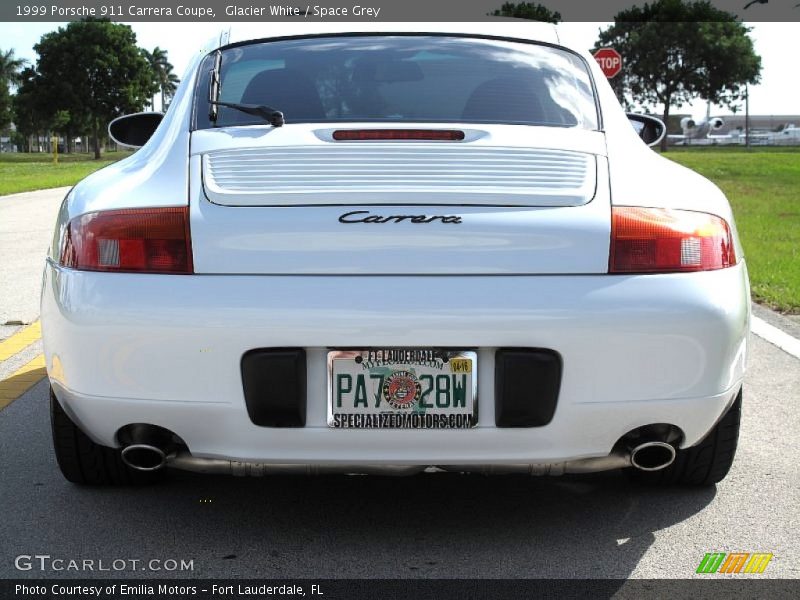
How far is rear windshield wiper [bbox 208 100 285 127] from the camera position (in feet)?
10.7

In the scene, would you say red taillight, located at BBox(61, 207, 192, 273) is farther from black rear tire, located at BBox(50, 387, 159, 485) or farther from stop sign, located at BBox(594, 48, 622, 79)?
stop sign, located at BBox(594, 48, 622, 79)

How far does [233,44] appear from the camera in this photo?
12.6ft

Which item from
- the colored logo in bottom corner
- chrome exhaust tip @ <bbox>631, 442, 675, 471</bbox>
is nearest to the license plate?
chrome exhaust tip @ <bbox>631, 442, 675, 471</bbox>

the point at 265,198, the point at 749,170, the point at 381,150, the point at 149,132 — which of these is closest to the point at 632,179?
the point at 381,150

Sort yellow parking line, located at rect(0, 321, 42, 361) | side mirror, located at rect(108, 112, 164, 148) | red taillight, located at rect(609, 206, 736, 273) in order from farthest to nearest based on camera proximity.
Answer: yellow parking line, located at rect(0, 321, 42, 361), side mirror, located at rect(108, 112, 164, 148), red taillight, located at rect(609, 206, 736, 273)

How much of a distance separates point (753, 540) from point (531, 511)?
0.68 metres

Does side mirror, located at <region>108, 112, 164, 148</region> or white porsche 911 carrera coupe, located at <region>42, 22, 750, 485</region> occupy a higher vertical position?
side mirror, located at <region>108, 112, 164, 148</region>

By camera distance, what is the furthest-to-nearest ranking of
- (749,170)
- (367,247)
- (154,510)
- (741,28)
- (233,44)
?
1. (741,28)
2. (749,170)
3. (233,44)
4. (154,510)
5. (367,247)

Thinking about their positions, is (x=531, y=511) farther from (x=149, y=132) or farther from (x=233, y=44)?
(x=149, y=132)

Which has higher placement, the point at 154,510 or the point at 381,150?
the point at 381,150

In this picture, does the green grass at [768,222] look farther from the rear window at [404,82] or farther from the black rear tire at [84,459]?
the black rear tire at [84,459]

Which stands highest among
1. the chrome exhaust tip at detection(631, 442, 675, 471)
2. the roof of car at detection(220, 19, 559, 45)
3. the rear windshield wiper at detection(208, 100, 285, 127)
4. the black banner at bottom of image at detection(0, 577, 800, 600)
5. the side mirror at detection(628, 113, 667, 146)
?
the roof of car at detection(220, 19, 559, 45)

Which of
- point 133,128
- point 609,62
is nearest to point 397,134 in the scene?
point 133,128

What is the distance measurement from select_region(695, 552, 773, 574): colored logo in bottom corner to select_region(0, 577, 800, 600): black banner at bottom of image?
0.23 ft
